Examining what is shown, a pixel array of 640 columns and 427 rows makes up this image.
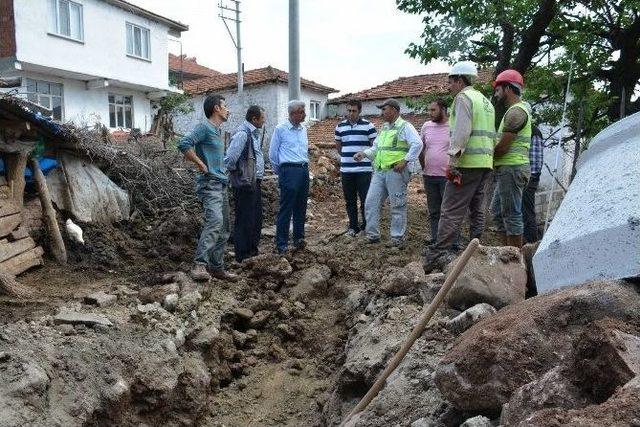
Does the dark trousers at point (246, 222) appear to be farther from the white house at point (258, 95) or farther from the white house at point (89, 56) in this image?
the white house at point (258, 95)

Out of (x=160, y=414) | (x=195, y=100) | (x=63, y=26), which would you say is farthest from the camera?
(x=195, y=100)

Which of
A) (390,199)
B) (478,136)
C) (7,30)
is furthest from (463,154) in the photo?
(7,30)

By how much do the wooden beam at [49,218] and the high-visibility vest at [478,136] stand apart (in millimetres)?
4179

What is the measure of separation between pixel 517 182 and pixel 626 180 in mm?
2517

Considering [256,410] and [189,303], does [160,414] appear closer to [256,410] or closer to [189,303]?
[256,410]

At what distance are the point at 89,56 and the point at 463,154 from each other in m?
18.9

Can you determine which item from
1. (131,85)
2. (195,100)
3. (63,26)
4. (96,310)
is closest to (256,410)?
(96,310)

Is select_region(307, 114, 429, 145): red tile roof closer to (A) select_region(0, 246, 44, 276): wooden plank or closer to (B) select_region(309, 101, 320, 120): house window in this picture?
(B) select_region(309, 101, 320, 120): house window

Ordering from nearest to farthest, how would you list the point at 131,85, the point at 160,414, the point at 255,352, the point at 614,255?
the point at 614,255 < the point at 160,414 < the point at 255,352 < the point at 131,85

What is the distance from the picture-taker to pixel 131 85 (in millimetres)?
23000

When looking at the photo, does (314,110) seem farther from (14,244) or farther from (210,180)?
(14,244)

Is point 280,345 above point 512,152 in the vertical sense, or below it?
below

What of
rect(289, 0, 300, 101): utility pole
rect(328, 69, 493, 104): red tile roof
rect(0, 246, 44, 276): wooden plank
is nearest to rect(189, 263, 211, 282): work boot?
rect(0, 246, 44, 276): wooden plank

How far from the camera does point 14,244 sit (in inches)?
222
